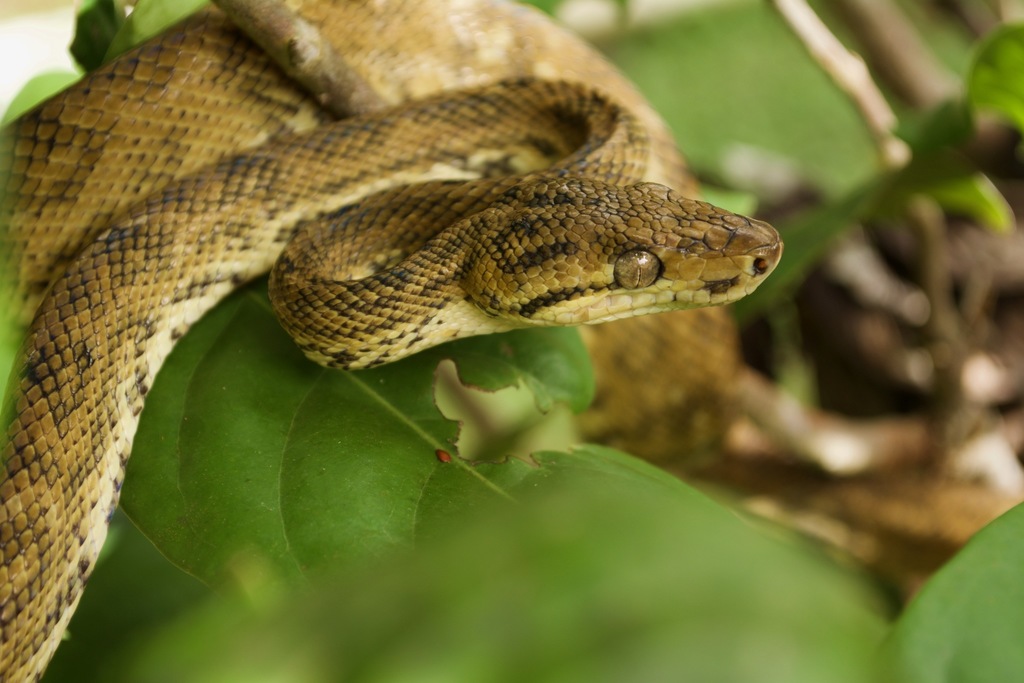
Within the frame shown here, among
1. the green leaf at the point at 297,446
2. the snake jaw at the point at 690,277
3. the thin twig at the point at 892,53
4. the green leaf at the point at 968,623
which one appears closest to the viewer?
the green leaf at the point at 968,623

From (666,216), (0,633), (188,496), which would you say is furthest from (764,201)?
(0,633)

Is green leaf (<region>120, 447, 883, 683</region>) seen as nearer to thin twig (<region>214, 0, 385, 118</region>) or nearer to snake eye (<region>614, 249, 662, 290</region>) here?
snake eye (<region>614, 249, 662, 290</region>)

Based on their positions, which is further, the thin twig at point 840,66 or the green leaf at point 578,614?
the thin twig at point 840,66

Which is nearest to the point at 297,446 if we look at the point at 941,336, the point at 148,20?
the point at 148,20

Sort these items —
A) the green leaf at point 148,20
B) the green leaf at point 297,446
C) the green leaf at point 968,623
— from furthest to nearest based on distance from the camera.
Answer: the green leaf at point 148,20
the green leaf at point 297,446
the green leaf at point 968,623

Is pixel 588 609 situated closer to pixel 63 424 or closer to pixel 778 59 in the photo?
pixel 63 424

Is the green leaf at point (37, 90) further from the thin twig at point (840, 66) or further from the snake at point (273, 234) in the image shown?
the thin twig at point (840, 66)

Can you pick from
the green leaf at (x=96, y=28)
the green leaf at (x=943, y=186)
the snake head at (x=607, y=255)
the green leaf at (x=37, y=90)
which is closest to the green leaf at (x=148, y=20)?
the green leaf at (x=96, y=28)
